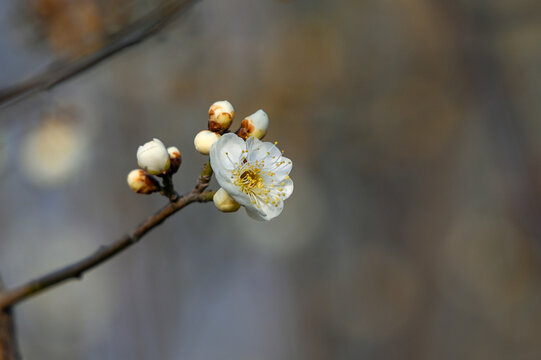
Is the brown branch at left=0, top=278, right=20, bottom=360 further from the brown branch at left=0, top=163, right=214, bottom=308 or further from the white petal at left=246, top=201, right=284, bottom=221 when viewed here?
the white petal at left=246, top=201, right=284, bottom=221

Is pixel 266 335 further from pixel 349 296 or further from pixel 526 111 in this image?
pixel 526 111

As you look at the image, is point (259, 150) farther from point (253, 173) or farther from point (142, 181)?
point (142, 181)

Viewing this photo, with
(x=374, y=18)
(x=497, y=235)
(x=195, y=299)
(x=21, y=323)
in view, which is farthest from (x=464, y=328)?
(x=21, y=323)

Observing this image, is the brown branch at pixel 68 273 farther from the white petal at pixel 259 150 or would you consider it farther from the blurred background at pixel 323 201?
the blurred background at pixel 323 201

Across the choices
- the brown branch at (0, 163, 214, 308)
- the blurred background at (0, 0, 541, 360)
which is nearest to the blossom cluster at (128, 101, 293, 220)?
the brown branch at (0, 163, 214, 308)

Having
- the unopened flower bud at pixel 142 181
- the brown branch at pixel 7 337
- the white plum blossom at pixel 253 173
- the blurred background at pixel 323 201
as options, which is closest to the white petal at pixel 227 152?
the white plum blossom at pixel 253 173

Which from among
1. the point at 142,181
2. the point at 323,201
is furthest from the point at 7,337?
the point at 323,201

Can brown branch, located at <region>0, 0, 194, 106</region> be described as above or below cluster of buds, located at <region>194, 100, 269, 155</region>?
above
